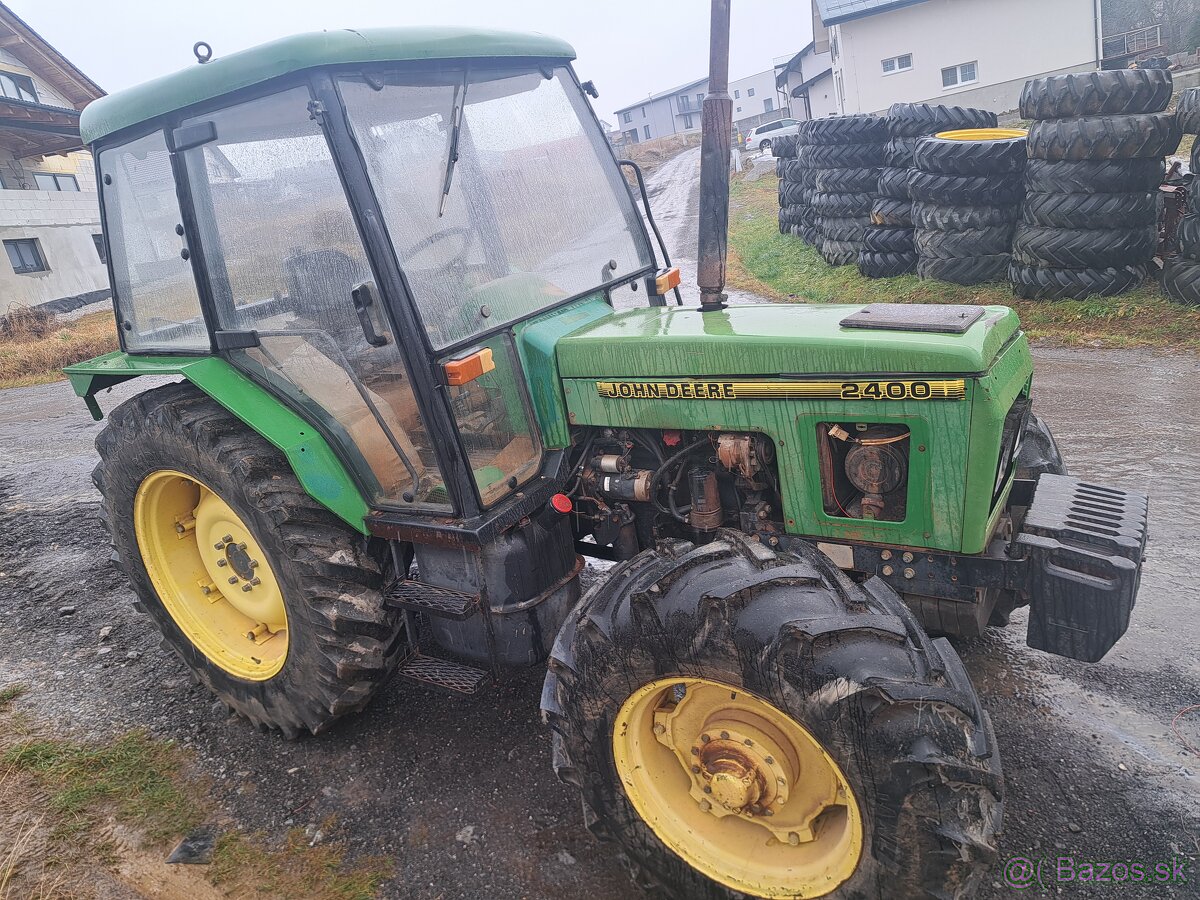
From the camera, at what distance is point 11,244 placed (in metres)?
18.9

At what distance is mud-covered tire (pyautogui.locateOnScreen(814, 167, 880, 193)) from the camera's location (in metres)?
10.2

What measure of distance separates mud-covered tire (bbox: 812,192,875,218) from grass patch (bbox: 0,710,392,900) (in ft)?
30.8

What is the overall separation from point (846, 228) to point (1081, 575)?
900 cm

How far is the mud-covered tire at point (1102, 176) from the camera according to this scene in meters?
7.14

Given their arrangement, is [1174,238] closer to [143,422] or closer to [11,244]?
[143,422]

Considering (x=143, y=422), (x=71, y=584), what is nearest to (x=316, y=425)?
(x=143, y=422)

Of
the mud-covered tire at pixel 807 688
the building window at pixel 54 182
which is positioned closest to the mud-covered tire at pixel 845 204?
the mud-covered tire at pixel 807 688

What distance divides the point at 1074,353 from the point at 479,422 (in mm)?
6387

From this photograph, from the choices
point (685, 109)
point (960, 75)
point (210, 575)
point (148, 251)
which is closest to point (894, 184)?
point (148, 251)

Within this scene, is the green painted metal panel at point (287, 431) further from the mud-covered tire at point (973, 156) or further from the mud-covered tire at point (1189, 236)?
the mud-covered tire at point (1189, 236)

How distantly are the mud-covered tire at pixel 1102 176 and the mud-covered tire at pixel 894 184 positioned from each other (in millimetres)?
1743

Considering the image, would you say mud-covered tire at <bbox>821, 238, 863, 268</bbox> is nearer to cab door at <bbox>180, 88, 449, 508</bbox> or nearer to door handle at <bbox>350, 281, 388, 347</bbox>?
cab door at <bbox>180, 88, 449, 508</bbox>

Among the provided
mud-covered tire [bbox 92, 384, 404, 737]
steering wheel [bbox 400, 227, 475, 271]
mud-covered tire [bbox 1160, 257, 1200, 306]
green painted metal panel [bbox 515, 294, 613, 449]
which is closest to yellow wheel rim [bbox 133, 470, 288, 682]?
mud-covered tire [bbox 92, 384, 404, 737]

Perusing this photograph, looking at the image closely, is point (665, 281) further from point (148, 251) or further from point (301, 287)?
point (148, 251)
